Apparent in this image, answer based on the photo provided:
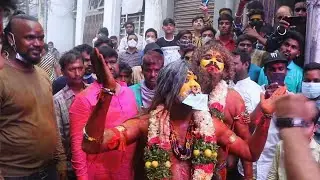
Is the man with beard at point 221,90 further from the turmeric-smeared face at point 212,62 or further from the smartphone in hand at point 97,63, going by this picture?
the smartphone in hand at point 97,63

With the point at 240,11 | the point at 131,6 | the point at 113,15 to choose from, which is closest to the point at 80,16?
the point at 113,15

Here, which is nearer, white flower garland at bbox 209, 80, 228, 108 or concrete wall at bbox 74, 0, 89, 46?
white flower garland at bbox 209, 80, 228, 108

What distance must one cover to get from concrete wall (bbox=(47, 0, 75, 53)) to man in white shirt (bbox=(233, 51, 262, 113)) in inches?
664

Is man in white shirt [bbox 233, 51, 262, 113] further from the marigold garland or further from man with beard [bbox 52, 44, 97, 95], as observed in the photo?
the marigold garland

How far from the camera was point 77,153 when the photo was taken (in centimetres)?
450

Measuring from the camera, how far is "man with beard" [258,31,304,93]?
646 cm

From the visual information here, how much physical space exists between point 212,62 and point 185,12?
348 inches

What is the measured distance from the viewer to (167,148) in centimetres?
385

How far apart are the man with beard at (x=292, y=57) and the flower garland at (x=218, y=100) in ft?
4.89

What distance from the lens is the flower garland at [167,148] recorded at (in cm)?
379

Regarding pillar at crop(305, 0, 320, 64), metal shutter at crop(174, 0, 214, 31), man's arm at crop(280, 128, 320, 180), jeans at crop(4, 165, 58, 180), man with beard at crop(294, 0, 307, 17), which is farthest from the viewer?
metal shutter at crop(174, 0, 214, 31)

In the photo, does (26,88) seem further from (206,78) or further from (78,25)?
(78,25)

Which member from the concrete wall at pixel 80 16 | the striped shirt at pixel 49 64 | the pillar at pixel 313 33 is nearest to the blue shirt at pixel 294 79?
the pillar at pixel 313 33

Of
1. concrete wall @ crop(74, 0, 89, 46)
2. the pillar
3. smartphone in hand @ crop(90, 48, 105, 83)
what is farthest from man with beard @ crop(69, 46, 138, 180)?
concrete wall @ crop(74, 0, 89, 46)
